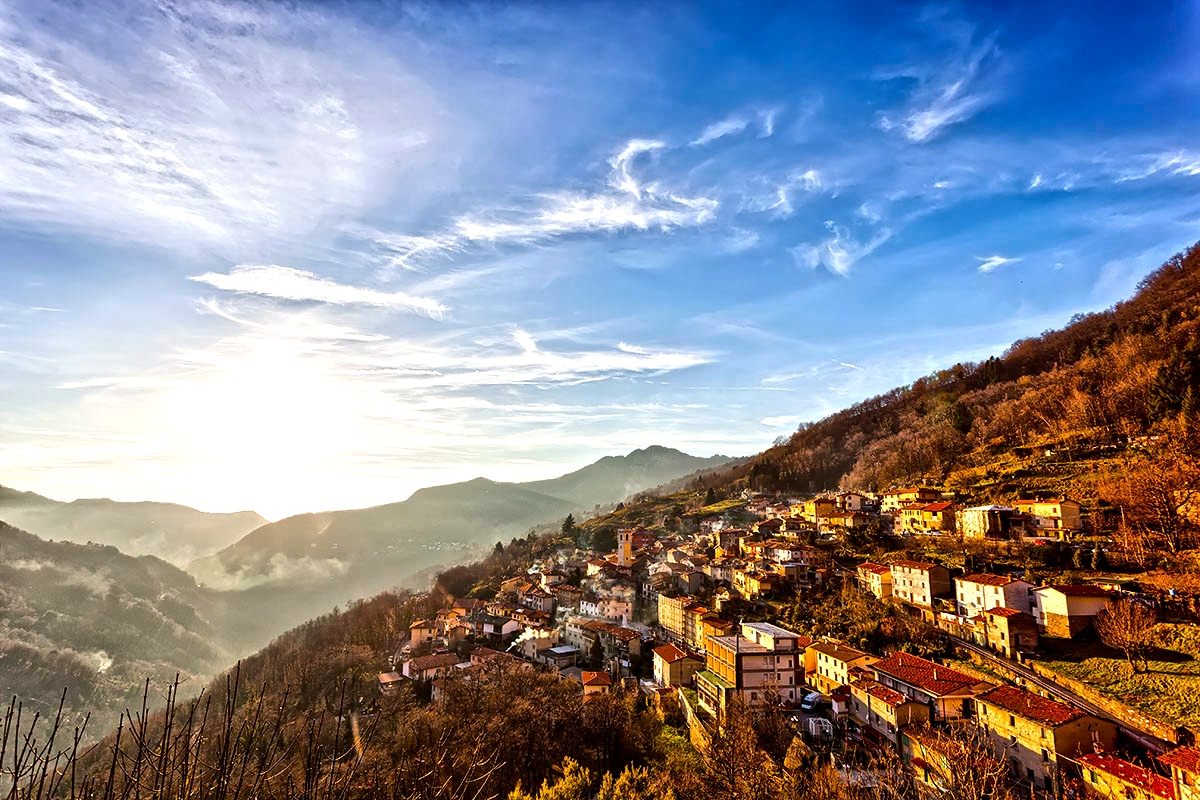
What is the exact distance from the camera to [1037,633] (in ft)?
82.9

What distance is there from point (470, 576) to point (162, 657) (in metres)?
103

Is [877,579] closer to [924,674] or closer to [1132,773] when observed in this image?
[924,674]

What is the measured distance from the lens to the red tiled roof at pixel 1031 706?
692 inches

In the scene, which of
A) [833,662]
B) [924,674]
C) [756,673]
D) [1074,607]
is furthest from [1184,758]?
[756,673]

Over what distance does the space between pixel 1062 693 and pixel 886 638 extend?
769 cm

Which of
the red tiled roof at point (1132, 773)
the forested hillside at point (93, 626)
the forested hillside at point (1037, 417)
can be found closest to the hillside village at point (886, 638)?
the red tiled roof at point (1132, 773)

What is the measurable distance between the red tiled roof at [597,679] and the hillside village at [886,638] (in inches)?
6.2

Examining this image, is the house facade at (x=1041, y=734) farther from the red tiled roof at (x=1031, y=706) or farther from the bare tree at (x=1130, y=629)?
the bare tree at (x=1130, y=629)

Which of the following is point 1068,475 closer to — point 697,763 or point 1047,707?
point 1047,707

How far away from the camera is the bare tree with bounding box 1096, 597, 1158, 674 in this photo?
2156cm

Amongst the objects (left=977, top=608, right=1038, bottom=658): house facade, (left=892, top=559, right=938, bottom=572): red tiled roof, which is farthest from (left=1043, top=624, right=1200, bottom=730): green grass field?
(left=892, top=559, right=938, bottom=572): red tiled roof

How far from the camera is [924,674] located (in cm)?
2205

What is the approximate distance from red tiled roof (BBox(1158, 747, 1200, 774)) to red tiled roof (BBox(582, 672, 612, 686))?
67.4 feet

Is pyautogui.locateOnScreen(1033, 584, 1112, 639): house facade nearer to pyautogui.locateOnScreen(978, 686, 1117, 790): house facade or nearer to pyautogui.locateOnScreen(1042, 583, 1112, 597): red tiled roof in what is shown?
pyautogui.locateOnScreen(1042, 583, 1112, 597): red tiled roof
